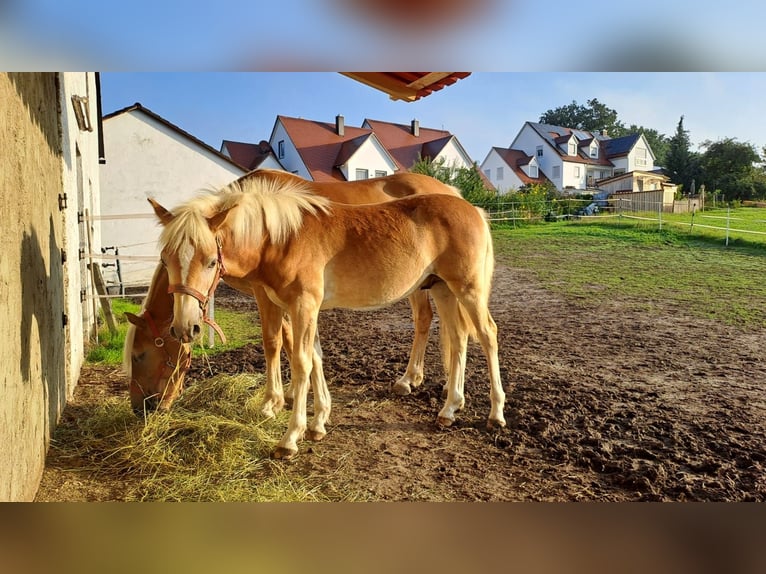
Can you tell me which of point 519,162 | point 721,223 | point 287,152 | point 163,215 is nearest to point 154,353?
point 163,215

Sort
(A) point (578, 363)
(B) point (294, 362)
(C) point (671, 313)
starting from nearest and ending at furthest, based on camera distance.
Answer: (B) point (294, 362), (A) point (578, 363), (C) point (671, 313)

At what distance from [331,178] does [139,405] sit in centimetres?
244

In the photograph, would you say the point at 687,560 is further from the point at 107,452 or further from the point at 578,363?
the point at 107,452

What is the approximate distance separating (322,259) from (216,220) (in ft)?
1.87

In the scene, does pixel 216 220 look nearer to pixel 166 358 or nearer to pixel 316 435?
pixel 166 358

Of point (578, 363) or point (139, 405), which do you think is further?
point (578, 363)

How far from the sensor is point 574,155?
442 cm

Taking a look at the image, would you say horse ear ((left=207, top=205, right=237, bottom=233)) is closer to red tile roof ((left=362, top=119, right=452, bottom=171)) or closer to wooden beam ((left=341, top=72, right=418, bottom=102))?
wooden beam ((left=341, top=72, right=418, bottom=102))

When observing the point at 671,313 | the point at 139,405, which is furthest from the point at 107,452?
the point at 671,313

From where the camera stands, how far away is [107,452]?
104 inches

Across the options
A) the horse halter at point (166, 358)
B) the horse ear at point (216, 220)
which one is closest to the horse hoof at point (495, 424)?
the horse halter at point (166, 358)

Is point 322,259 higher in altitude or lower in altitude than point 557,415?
higher

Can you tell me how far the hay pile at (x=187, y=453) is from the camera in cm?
244

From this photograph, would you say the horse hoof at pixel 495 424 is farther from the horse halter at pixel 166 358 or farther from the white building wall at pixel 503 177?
the white building wall at pixel 503 177
